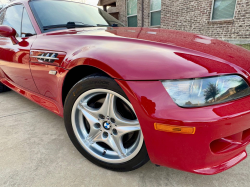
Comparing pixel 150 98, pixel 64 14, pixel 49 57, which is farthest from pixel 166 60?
pixel 64 14

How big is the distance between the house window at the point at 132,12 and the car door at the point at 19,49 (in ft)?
24.6

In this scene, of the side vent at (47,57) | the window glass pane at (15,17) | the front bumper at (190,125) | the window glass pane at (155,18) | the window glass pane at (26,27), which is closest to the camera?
the front bumper at (190,125)

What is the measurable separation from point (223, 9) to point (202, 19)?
704 millimetres

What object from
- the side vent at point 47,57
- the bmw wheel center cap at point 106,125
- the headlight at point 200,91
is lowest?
the bmw wheel center cap at point 106,125

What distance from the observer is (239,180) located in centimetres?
123

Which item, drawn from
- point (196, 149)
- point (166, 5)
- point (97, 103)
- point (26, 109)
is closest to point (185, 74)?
point (196, 149)

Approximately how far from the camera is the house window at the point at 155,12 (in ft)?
25.2

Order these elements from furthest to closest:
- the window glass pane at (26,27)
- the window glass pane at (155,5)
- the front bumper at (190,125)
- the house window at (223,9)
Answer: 1. the window glass pane at (155,5)
2. the house window at (223,9)
3. the window glass pane at (26,27)
4. the front bumper at (190,125)

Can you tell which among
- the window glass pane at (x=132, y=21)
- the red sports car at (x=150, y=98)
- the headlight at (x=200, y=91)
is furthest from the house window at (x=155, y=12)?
the headlight at (x=200, y=91)

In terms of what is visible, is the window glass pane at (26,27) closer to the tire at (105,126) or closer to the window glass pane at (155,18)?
the tire at (105,126)

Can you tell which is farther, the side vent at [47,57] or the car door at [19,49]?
the car door at [19,49]

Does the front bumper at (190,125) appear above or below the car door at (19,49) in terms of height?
below

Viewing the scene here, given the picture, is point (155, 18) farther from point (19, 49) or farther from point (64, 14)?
point (19, 49)

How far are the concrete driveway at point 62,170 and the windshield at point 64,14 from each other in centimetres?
121
